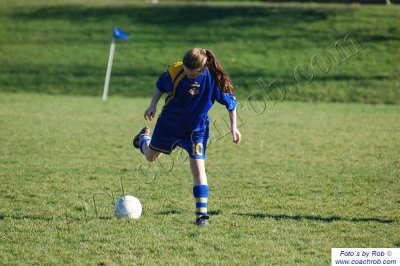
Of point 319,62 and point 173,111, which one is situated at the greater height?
point 319,62

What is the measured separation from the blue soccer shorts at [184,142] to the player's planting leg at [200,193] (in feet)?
0.32

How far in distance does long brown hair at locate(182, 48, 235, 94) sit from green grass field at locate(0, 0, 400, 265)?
1.45 meters

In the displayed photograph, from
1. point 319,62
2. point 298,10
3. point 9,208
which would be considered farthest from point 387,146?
point 298,10

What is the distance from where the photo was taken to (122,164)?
8945 millimetres

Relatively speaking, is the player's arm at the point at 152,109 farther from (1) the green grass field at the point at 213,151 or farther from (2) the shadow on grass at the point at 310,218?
(2) the shadow on grass at the point at 310,218

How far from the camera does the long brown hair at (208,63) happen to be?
543 cm

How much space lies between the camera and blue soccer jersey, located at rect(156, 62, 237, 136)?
5.75 m

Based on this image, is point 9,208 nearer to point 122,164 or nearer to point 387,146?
point 122,164

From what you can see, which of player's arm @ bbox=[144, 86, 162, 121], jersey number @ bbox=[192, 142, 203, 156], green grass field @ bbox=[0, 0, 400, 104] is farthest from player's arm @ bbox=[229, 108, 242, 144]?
green grass field @ bbox=[0, 0, 400, 104]

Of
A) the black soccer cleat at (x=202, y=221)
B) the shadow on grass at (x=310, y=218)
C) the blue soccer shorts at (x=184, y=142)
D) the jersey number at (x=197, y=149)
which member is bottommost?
the black soccer cleat at (x=202, y=221)

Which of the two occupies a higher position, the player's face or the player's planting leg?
the player's face

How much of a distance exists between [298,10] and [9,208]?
2627cm

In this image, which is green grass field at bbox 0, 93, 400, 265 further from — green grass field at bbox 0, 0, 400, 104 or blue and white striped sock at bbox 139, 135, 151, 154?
green grass field at bbox 0, 0, 400, 104

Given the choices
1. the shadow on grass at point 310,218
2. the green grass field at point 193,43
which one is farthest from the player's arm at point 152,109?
the green grass field at point 193,43
